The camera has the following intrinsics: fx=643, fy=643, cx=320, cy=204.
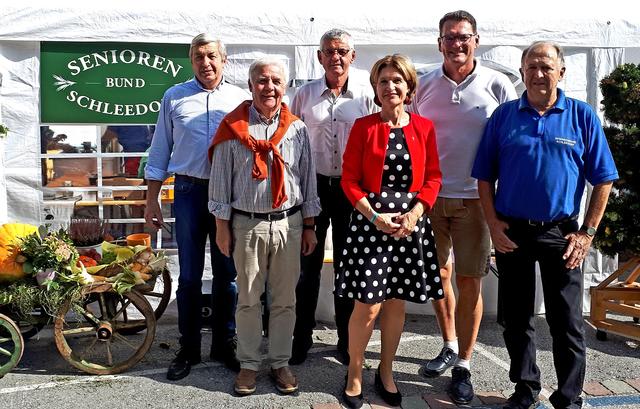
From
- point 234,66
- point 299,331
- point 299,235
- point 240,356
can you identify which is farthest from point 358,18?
point 240,356

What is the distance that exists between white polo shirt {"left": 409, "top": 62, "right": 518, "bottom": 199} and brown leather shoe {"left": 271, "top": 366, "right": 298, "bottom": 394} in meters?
1.38

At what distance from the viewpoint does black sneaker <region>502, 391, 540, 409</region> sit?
3.47m

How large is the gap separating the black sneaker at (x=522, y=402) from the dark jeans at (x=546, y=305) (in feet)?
0.10

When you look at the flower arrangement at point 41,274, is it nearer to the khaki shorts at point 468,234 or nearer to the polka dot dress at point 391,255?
the polka dot dress at point 391,255

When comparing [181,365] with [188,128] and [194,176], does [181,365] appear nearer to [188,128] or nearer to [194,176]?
[194,176]

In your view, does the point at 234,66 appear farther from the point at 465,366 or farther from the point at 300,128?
the point at 465,366

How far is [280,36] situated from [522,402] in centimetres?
312

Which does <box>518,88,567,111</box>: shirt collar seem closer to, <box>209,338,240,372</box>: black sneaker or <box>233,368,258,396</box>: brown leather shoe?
<box>233,368,258,396</box>: brown leather shoe

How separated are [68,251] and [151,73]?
1.74 metres

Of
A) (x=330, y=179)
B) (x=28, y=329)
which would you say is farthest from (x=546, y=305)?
(x=28, y=329)

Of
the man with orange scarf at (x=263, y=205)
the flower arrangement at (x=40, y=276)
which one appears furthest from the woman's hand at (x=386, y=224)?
the flower arrangement at (x=40, y=276)

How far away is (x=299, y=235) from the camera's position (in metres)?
3.68

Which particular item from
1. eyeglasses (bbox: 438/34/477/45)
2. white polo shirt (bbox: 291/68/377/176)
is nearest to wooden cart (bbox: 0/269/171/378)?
white polo shirt (bbox: 291/68/377/176)

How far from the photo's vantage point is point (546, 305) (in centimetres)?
338
